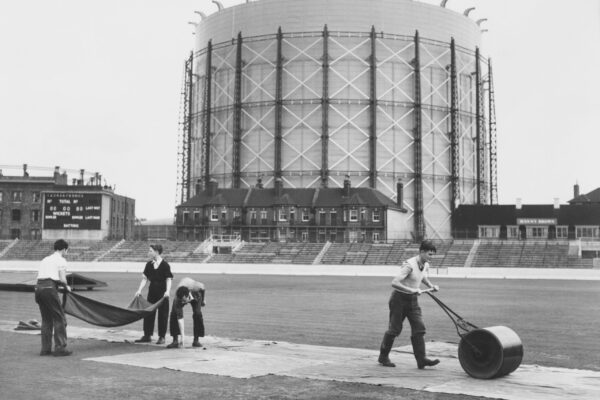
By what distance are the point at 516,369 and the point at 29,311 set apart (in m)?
15.0

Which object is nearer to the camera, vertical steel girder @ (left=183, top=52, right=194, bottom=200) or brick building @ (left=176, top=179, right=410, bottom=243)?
brick building @ (left=176, top=179, right=410, bottom=243)

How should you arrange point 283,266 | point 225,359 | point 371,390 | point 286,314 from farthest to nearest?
1. point 283,266
2. point 286,314
3. point 225,359
4. point 371,390

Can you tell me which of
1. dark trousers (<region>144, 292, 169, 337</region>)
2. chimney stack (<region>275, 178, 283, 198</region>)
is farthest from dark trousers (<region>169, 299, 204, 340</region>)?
chimney stack (<region>275, 178, 283, 198</region>)

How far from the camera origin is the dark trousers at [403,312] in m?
11.4

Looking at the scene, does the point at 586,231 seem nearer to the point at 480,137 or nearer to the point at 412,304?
the point at 480,137

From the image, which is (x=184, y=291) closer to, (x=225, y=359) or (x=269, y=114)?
(x=225, y=359)

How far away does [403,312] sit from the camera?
11.5 metres

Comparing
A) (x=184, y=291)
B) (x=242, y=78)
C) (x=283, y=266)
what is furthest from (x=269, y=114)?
(x=184, y=291)

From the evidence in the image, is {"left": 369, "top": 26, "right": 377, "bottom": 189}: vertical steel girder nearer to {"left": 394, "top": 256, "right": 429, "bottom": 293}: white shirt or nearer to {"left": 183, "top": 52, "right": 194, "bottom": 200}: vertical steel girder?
{"left": 183, "top": 52, "right": 194, "bottom": 200}: vertical steel girder

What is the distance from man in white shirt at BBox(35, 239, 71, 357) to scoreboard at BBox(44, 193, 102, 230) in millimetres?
61234

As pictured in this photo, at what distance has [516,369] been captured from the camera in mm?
11086

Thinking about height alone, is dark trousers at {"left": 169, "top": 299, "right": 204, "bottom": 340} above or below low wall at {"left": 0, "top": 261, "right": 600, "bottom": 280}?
above

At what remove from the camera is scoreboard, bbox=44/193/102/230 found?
72250 mm

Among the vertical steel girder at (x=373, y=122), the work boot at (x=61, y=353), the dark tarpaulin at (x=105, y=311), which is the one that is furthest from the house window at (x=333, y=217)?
the work boot at (x=61, y=353)
